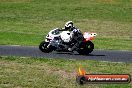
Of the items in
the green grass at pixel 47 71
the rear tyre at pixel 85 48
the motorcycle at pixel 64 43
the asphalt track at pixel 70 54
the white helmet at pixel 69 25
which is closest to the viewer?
the green grass at pixel 47 71

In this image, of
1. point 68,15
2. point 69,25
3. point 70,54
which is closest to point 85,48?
point 70,54

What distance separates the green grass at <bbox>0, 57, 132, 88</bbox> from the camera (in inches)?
610

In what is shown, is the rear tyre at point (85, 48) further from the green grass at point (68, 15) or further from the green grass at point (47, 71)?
the green grass at point (68, 15)

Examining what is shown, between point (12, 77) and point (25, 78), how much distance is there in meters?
0.56

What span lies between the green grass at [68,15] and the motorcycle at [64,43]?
1620 centimetres

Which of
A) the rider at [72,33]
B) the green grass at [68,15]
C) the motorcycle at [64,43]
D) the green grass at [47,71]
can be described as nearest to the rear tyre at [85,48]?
the motorcycle at [64,43]

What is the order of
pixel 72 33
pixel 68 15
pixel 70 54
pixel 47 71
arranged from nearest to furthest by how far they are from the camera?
pixel 47 71 → pixel 72 33 → pixel 70 54 → pixel 68 15

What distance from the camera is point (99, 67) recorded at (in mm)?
19734

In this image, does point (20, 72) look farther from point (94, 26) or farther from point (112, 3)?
point (112, 3)

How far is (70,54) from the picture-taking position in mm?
24578

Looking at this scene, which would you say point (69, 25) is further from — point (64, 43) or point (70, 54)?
point (70, 54)

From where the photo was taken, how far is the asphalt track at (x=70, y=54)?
23058mm

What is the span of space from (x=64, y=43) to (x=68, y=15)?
3072 centimetres

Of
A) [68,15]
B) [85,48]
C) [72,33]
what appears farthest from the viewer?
[68,15]
